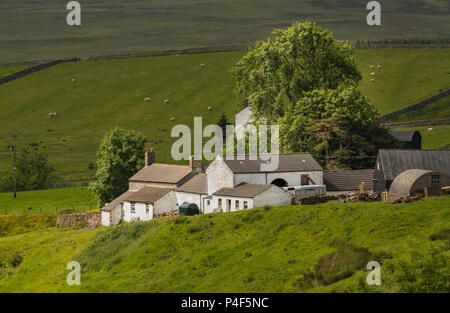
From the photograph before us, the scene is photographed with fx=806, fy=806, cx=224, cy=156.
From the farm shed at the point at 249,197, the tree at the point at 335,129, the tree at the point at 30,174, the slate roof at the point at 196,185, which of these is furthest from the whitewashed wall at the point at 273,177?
the tree at the point at 30,174

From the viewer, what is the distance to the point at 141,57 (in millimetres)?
180125

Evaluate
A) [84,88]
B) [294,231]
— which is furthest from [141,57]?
[294,231]

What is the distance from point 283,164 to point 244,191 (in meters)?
6.95

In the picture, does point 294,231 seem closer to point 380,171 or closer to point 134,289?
point 134,289

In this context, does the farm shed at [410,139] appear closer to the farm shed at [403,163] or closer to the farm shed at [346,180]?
the farm shed at [346,180]

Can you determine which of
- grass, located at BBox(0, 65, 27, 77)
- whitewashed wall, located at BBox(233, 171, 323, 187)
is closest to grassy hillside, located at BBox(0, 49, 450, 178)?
grass, located at BBox(0, 65, 27, 77)

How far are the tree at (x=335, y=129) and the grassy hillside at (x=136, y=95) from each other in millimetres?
33705

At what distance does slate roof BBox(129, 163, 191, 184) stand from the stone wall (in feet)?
19.9

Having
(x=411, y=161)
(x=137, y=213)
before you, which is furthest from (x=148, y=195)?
(x=411, y=161)

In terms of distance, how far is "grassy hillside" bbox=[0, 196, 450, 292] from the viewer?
45.9 m

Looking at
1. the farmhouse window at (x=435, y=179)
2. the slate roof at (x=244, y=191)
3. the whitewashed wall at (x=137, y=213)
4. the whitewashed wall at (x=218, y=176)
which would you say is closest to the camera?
the farmhouse window at (x=435, y=179)

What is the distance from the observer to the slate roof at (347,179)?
3017 inches

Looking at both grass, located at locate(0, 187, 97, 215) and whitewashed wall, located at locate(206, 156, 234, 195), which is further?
grass, located at locate(0, 187, 97, 215)

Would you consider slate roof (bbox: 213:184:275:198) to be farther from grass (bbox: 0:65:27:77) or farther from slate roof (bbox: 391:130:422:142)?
grass (bbox: 0:65:27:77)
